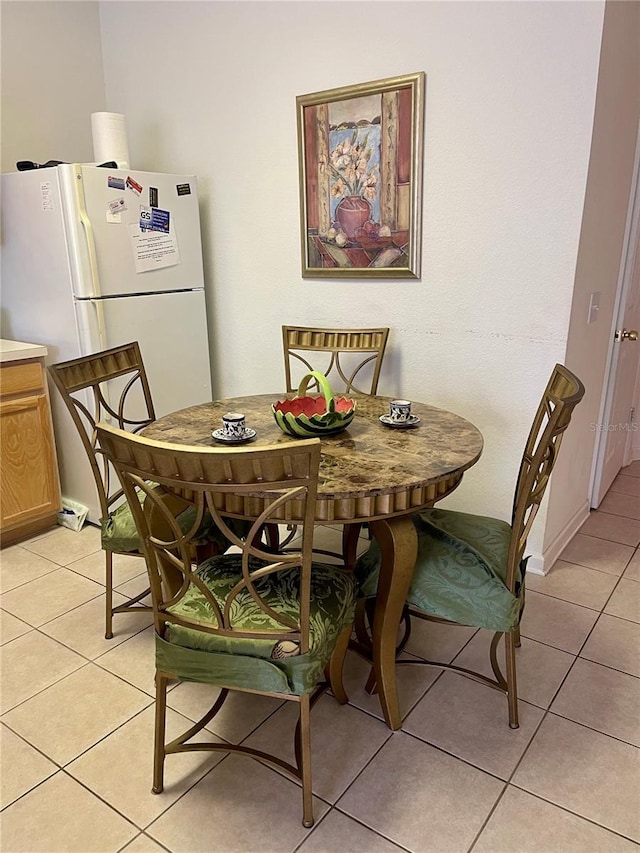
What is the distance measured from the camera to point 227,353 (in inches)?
133

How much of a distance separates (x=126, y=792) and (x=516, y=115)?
2474 millimetres

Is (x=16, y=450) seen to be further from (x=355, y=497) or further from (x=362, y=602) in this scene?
(x=355, y=497)

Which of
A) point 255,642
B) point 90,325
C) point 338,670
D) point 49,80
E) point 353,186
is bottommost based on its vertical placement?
point 338,670

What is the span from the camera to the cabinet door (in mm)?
2727

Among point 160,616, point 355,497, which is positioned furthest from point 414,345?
point 160,616

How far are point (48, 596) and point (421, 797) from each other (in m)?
1.63

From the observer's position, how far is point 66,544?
9.37 ft

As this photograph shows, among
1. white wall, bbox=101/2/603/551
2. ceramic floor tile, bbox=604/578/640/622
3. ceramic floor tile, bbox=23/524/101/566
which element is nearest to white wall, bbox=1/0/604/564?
white wall, bbox=101/2/603/551

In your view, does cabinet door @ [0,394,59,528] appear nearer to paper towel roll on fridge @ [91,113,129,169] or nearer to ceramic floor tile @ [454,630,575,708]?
paper towel roll on fridge @ [91,113,129,169]

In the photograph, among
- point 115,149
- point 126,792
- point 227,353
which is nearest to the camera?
point 126,792

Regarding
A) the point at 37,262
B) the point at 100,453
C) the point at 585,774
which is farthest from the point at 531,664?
the point at 37,262

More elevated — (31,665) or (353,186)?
(353,186)

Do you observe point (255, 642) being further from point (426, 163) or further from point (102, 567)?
point (426, 163)

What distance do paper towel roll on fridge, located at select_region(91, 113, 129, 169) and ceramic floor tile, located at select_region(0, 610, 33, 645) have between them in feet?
6.84
